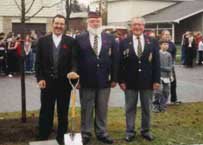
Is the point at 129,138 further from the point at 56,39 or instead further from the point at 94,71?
the point at 56,39

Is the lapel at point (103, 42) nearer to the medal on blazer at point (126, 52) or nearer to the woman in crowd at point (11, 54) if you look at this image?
the medal on blazer at point (126, 52)

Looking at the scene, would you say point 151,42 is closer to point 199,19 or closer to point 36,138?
point 36,138

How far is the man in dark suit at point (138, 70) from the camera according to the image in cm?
845

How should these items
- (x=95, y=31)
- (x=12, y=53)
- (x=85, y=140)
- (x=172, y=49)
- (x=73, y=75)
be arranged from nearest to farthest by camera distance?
1. (x=73, y=75)
2. (x=95, y=31)
3. (x=85, y=140)
4. (x=172, y=49)
5. (x=12, y=53)

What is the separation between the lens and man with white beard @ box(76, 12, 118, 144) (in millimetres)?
8125

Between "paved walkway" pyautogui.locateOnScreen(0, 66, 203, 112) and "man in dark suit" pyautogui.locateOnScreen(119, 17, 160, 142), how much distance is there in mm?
4583

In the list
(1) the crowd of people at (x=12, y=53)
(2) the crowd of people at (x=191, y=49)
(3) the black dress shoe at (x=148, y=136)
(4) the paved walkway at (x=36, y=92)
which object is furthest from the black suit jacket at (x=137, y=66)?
(2) the crowd of people at (x=191, y=49)

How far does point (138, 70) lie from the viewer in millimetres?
8461

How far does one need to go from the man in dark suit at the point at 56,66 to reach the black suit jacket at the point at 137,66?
95 cm

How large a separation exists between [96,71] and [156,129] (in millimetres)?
2200

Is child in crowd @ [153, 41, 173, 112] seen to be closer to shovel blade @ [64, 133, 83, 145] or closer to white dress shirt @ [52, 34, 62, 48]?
white dress shirt @ [52, 34, 62, 48]

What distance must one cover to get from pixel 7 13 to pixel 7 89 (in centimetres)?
1398

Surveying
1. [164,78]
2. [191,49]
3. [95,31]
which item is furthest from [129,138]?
[191,49]

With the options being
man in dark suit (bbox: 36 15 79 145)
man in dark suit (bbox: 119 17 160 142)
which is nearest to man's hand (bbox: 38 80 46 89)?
man in dark suit (bbox: 36 15 79 145)
